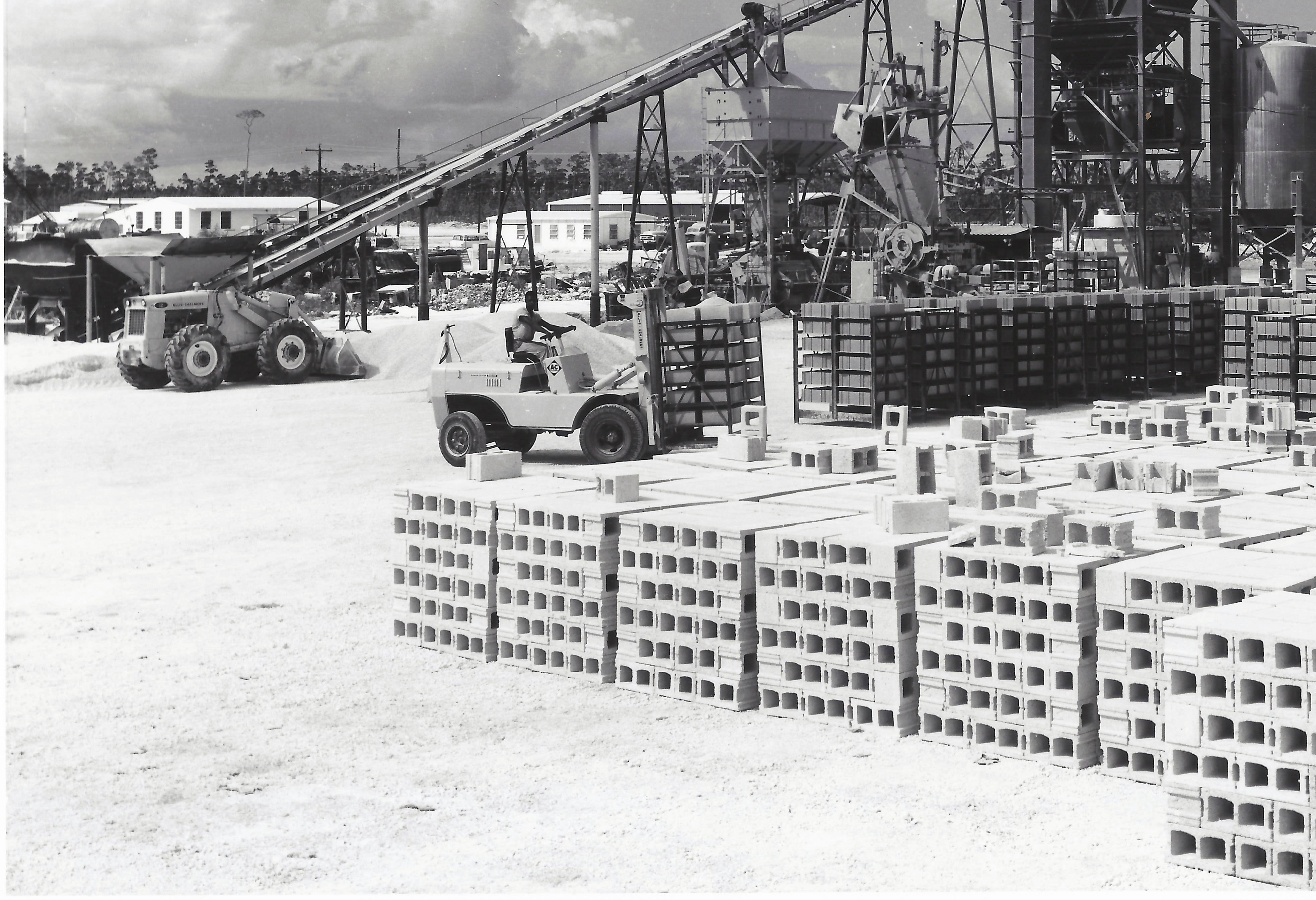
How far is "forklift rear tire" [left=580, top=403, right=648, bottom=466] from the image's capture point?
19.7m

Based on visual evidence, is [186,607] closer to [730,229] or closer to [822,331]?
[822,331]

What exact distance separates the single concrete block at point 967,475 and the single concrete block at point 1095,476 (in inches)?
38.1

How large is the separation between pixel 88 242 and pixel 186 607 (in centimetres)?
2748

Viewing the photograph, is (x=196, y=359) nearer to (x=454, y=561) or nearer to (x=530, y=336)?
(x=530, y=336)

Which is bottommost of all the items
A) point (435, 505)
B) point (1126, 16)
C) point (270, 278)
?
point (435, 505)

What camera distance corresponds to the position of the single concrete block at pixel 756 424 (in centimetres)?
1404

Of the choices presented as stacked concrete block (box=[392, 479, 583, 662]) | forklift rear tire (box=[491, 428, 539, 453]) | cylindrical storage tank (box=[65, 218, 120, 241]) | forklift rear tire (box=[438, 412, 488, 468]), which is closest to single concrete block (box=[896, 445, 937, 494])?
stacked concrete block (box=[392, 479, 583, 662])

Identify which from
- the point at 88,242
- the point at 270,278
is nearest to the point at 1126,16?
the point at 270,278

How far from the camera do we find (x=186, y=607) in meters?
12.8

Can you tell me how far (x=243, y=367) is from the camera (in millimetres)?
32969

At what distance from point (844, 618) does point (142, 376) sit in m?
25.8

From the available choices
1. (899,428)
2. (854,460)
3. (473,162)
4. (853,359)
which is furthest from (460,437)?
(473,162)

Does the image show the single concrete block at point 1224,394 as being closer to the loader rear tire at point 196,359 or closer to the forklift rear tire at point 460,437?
the forklift rear tire at point 460,437

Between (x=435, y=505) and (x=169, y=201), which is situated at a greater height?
(x=169, y=201)
